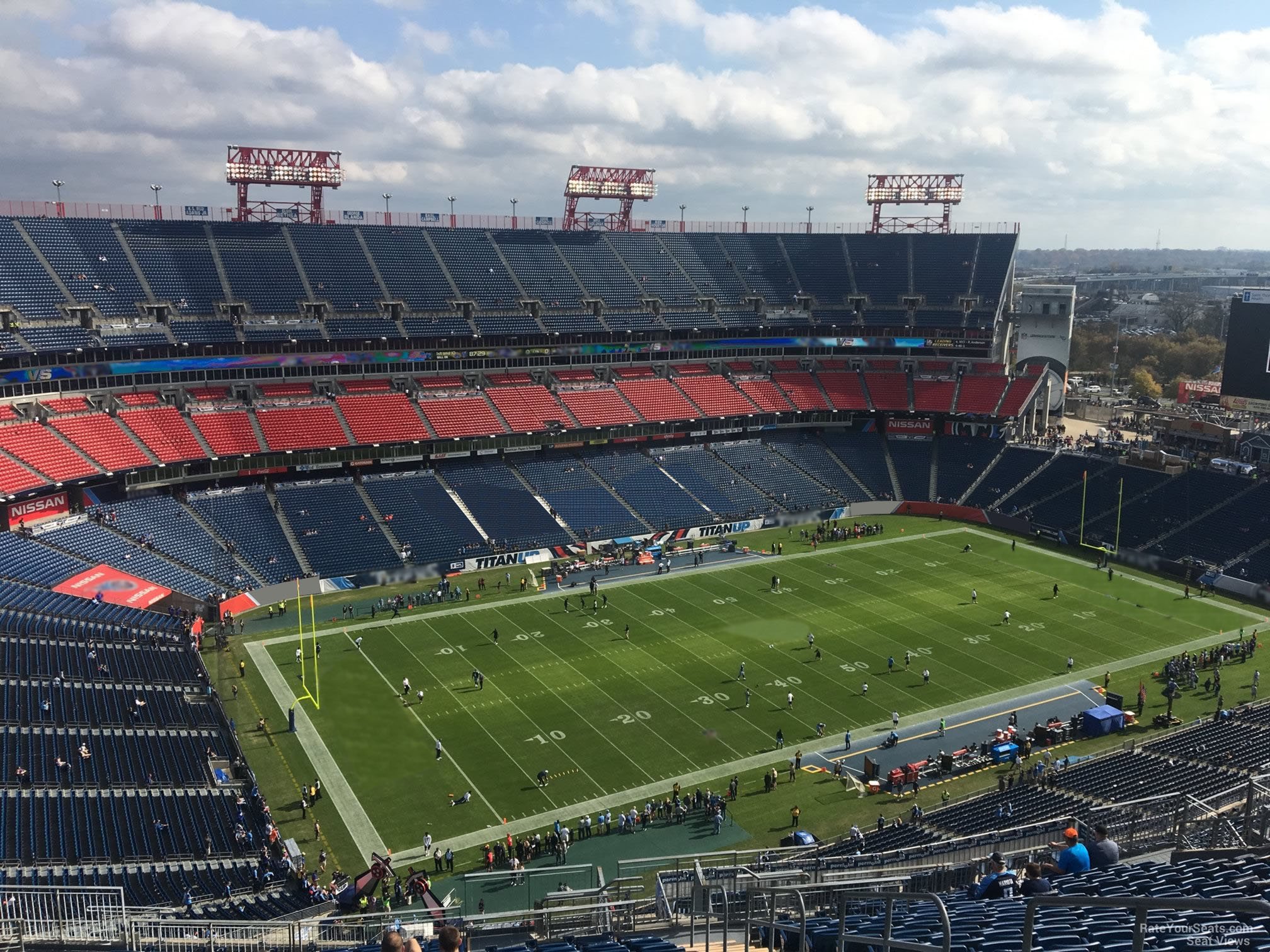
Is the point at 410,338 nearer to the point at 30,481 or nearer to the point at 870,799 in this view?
the point at 30,481

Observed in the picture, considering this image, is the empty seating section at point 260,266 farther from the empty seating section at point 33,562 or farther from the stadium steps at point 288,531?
the empty seating section at point 33,562

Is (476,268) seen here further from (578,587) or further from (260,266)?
(578,587)

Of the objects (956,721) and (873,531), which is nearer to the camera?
(956,721)

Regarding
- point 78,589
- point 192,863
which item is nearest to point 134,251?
point 78,589

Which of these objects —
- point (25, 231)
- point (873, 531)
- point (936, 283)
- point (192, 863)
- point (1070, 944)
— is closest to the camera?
point (1070, 944)

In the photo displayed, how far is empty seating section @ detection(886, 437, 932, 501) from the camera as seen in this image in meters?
71.7

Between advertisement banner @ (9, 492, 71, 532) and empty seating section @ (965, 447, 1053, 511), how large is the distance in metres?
57.2

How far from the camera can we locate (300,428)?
6038 cm

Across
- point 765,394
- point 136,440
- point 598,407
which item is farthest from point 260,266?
point 765,394

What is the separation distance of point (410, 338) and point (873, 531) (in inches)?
1367

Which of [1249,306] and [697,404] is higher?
[1249,306]

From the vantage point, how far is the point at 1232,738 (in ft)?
106

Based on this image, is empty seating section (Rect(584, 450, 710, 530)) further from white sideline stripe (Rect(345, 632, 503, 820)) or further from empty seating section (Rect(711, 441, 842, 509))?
white sideline stripe (Rect(345, 632, 503, 820))

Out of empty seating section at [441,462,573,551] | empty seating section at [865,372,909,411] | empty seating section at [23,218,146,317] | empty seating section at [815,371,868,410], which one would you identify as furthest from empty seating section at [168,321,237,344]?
empty seating section at [865,372,909,411]
